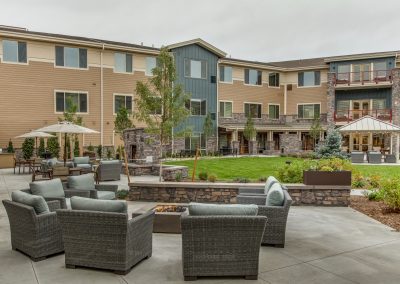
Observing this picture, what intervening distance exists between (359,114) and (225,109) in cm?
1156

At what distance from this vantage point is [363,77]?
101ft

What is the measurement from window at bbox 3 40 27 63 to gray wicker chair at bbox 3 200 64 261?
1863cm

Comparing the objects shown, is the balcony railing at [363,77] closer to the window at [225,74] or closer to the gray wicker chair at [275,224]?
the window at [225,74]

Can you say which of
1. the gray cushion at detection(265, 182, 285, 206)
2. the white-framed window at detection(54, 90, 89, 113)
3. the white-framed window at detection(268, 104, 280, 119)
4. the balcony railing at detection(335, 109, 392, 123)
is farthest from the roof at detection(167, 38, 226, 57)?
the gray cushion at detection(265, 182, 285, 206)

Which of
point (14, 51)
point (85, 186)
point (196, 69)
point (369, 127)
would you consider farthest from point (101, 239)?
point (196, 69)

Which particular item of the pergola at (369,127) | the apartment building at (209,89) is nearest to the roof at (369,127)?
the pergola at (369,127)

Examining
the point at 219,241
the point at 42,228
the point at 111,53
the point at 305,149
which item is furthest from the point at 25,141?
the point at 305,149

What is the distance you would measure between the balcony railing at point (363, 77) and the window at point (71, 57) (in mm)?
20896

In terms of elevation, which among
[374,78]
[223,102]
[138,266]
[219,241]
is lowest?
[138,266]

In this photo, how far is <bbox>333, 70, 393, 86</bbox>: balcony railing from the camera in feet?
96.1

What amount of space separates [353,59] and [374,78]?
7.80ft

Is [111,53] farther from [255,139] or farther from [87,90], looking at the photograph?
[255,139]

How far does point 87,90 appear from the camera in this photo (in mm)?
23531

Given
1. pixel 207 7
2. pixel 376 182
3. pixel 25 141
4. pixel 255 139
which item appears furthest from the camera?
pixel 255 139
